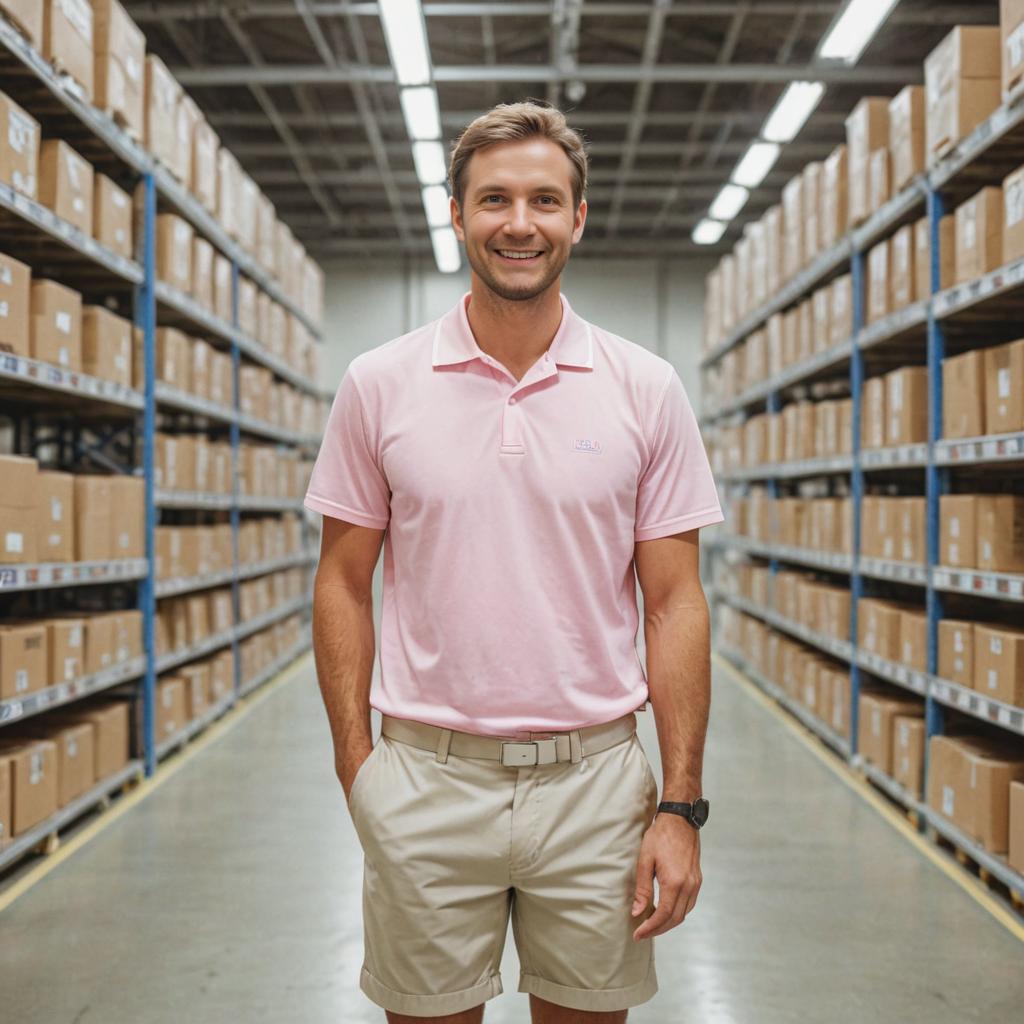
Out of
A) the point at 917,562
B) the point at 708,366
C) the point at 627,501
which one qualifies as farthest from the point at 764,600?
the point at 627,501

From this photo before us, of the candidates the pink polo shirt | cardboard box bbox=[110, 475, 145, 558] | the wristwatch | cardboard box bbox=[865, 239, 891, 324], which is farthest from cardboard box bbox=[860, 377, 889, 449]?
the wristwatch

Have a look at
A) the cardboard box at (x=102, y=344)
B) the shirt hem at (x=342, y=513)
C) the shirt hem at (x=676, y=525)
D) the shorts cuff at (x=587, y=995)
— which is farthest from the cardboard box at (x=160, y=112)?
the shorts cuff at (x=587, y=995)

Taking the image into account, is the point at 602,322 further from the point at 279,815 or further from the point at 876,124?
the point at 279,815

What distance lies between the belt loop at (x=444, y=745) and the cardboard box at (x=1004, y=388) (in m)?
2.96

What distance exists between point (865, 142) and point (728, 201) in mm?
6440

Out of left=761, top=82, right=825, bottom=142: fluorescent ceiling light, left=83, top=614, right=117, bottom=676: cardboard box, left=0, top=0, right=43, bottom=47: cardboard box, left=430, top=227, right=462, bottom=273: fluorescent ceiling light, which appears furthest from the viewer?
left=430, top=227, right=462, bottom=273: fluorescent ceiling light

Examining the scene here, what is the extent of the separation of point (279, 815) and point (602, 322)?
11.4m

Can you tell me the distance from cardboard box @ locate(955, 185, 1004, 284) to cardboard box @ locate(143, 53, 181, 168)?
394 cm

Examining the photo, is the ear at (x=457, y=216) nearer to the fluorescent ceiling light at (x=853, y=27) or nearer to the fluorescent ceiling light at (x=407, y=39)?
the fluorescent ceiling light at (x=407, y=39)

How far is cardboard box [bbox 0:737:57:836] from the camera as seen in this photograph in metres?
3.93

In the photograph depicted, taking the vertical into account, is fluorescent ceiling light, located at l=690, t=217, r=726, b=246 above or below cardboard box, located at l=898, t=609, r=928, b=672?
above

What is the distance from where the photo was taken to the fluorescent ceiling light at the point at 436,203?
11036 millimetres

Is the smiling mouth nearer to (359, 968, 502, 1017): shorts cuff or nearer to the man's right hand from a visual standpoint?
the man's right hand

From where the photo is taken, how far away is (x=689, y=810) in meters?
1.64
